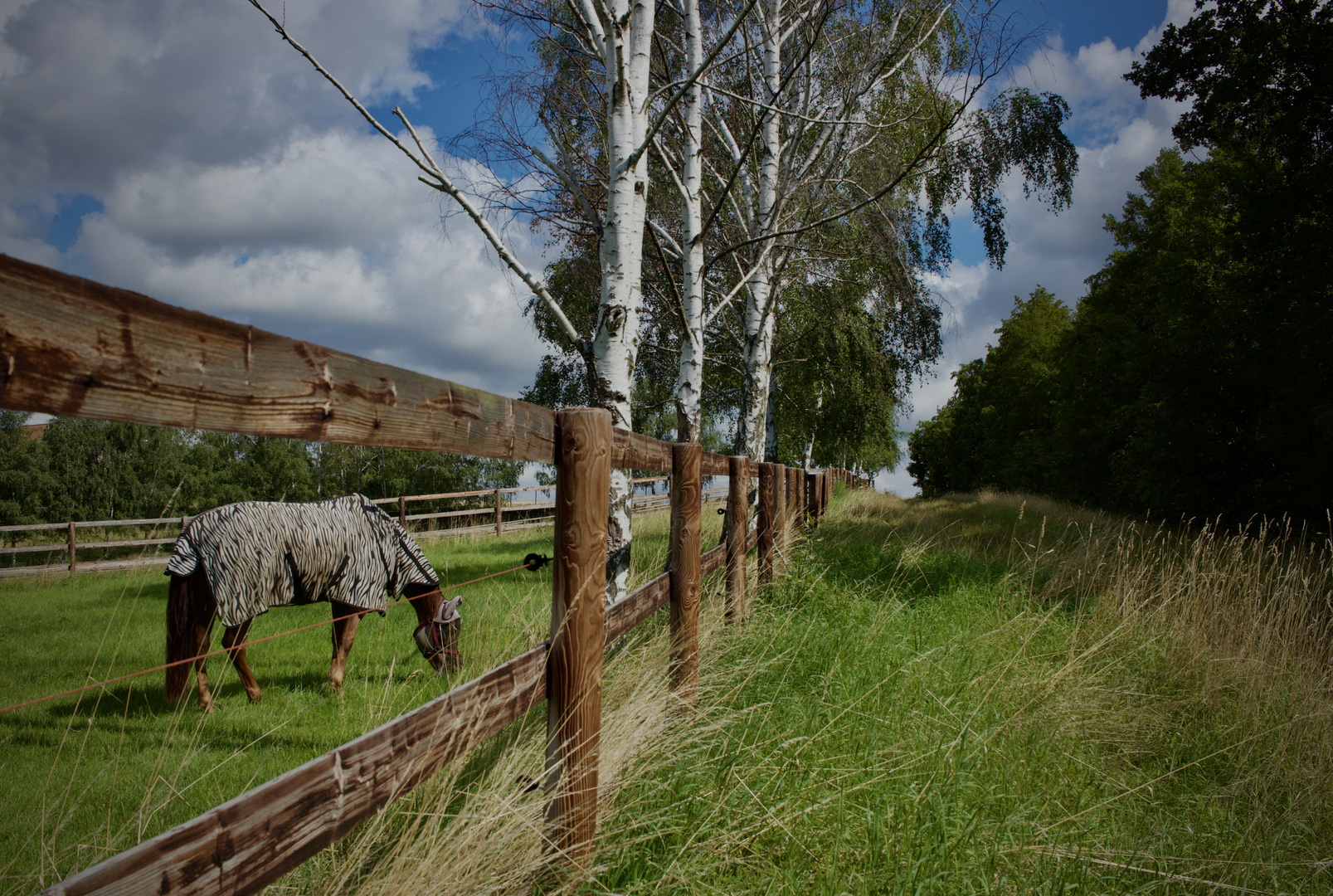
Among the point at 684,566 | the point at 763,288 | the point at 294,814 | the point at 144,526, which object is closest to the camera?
the point at 294,814

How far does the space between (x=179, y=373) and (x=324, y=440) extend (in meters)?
Answer: 0.22

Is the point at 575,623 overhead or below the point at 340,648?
overhead

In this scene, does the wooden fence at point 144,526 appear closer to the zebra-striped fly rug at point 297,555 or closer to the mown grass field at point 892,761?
the zebra-striped fly rug at point 297,555

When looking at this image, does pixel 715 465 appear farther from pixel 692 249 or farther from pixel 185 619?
pixel 185 619

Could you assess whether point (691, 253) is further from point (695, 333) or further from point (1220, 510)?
point (1220, 510)

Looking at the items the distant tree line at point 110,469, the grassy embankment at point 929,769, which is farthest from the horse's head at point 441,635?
the distant tree line at point 110,469

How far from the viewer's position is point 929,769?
2.49m

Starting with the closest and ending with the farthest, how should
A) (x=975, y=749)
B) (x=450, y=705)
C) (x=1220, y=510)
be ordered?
1. (x=450, y=705)
2. (x=975, y=749)
3. (x=1220, y=510)

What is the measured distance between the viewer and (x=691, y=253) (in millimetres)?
6086

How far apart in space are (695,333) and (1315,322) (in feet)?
26.4

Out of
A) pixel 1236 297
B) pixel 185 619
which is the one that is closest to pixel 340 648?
pixel 185 619

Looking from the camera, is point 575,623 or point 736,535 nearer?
point 575,623

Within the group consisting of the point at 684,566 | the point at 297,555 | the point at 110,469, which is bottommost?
the point at 297,555

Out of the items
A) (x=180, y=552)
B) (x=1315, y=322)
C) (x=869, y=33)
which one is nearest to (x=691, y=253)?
(x=869, y=33)
